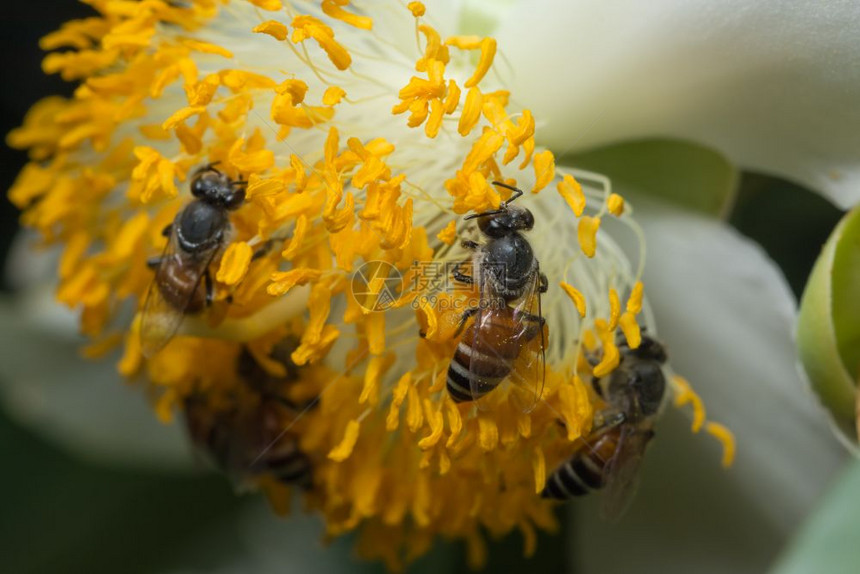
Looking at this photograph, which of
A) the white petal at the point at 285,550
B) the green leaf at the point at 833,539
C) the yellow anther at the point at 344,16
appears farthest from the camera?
the white petal at the point at 285,550

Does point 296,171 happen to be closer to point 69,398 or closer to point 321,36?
point 321,36

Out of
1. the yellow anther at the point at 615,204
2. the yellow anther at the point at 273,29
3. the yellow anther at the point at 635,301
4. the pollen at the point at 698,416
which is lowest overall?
the pollen at the point at 698,416

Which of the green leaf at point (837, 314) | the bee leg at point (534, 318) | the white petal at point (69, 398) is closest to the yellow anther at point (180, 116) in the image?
the bee leg at point (534, 318)

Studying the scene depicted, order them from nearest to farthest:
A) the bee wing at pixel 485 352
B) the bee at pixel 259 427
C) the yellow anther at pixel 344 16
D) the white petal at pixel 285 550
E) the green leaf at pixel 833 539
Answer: the green leaf at pixel 833 539 → the bee wing at pixel 485 352 → the yellow anther at pixel 344 16 → the bee at pixel 259 427 → the white petal at pixel 285 550

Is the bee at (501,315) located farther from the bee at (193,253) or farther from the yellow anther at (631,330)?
the bee at (193,253)

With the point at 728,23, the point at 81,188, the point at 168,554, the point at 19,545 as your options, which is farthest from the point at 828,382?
the point at 19,545

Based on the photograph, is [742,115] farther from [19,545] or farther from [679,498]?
[19,545]
